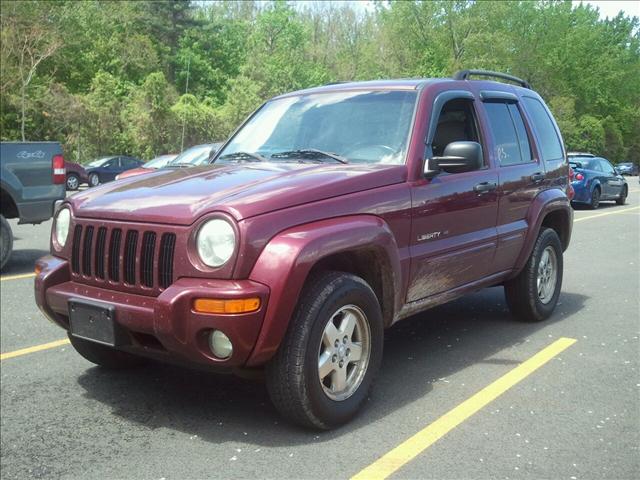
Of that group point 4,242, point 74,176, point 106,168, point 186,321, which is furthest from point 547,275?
point 106,168

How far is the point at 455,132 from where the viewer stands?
4.91m

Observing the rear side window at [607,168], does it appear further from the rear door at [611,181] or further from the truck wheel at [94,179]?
the truck wheel at [94,179]

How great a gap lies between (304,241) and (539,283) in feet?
10.6

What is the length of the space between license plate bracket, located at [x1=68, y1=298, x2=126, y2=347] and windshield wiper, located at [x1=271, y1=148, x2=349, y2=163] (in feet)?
5.27

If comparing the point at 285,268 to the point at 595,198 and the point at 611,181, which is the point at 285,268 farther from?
the point at 611,181

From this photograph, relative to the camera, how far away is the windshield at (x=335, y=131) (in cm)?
436

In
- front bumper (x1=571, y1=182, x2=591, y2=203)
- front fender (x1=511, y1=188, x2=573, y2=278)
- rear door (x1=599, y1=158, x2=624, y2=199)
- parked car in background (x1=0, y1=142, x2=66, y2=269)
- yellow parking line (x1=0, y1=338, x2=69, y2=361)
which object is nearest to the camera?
yellow parking line (x1=0, y1=338, x2=69, y2=361)

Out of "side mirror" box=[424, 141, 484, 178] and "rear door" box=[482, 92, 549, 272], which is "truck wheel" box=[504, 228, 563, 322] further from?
"side mirror" box=[424, 141, 484, 178]

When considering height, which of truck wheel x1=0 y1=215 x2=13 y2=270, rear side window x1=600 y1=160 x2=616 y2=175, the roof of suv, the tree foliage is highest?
the tree foliage

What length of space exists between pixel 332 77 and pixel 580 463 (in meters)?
60.3

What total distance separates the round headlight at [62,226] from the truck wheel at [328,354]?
149 centimetres

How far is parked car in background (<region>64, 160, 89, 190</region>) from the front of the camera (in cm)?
2702

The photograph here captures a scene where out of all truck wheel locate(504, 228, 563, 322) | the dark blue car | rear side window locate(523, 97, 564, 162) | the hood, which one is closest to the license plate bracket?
the hood

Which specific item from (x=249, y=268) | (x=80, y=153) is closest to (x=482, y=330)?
(x=249, y=268)
